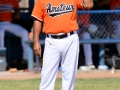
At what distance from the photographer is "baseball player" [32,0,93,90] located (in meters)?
5.58

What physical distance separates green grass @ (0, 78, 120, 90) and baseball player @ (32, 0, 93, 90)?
6.51 feet

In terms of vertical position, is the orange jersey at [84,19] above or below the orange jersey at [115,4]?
below

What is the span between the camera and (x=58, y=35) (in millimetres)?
5582

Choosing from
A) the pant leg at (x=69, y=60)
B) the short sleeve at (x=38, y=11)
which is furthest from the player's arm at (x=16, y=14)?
the pant leg at (x=69, y=60)

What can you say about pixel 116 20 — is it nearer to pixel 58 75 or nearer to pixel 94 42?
pixel 94 42

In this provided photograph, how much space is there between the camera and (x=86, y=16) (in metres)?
9.67

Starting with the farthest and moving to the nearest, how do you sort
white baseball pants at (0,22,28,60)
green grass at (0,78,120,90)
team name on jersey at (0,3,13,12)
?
1. team name on jersey at (0,3,13,12)
2. white baseball pants at (0,22,28,60)
3. green grass at (0,78,120,90)

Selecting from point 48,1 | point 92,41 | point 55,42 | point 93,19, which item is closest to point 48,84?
point 55,42

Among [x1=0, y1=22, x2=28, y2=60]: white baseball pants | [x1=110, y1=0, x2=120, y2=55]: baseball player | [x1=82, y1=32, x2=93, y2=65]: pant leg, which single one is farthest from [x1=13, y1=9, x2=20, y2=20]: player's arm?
[x1=110, y1=0, x2=120, y2=55]: baseball player

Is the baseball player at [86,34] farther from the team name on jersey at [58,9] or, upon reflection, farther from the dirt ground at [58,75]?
the team name on jersey at [58,9]

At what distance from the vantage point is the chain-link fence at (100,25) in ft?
31.8

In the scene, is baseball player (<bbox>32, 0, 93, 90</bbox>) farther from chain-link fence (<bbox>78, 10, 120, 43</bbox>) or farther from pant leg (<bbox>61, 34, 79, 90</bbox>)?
chain-link fence (<bbox>78, 10, 120, 43</bbox>)

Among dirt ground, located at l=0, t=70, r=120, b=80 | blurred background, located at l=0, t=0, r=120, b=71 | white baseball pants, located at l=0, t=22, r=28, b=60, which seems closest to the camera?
dirt ground, located at l=0, t=70, r=120, b=80

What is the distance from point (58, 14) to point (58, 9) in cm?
7
